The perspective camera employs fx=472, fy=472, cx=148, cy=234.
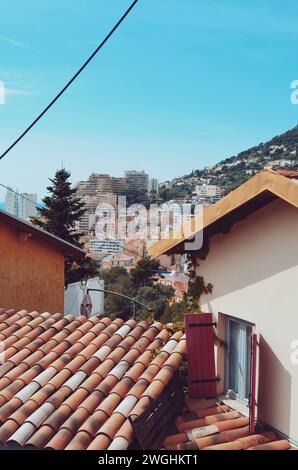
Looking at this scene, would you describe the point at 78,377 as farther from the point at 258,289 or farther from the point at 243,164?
the point at 243,164

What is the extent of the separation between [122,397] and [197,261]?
2469 mm

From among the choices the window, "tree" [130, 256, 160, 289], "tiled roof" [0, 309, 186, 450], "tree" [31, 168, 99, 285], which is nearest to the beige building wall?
"tiled roof" [0, 309, 186, 450]

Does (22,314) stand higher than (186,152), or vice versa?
(186,152)

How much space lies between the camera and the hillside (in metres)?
48.3

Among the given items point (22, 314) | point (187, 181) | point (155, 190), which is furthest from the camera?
point (187, 181)

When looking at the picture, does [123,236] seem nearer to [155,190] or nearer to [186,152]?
[155,190]

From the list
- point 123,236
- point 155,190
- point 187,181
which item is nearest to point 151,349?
point 123,236

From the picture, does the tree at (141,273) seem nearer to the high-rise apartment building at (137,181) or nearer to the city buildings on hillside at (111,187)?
the city buildings on hillside at (111,187)

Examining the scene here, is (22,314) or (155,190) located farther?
(155,190)

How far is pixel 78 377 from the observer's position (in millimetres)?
6223

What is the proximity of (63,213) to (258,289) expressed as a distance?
30166 millimetres

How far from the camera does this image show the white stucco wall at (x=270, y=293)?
5.49 metres

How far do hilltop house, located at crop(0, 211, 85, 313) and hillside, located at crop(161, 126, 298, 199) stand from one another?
33101mm
